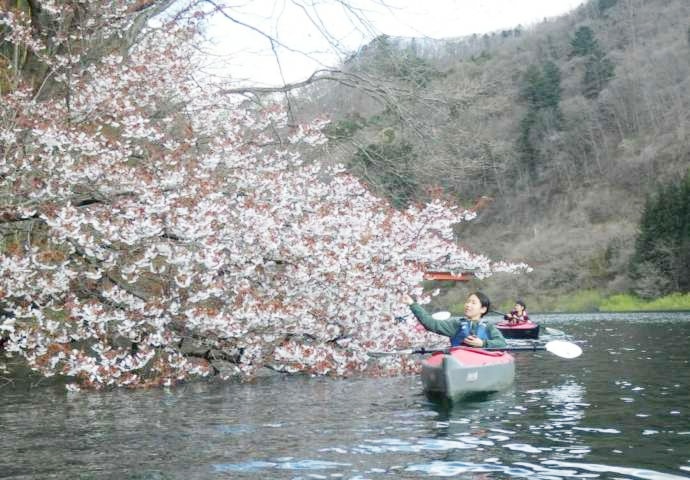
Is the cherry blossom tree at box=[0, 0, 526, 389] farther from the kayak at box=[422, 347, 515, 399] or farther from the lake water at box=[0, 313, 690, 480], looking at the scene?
the kayak at box=[422, 347, 515, 399]

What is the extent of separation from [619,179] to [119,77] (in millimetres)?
71192

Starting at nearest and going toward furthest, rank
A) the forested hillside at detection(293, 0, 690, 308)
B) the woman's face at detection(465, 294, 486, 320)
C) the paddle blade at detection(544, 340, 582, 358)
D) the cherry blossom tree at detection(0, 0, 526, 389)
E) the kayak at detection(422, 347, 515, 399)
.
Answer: the cherry blossom tree at detection(0, 0, 526, 389)
the kayak at detection(422, 347, 515, 399)
the woman's face at detection(465, 294, 486, 320)
the paddle blade at detection(544, 340, 582, 358)
the forested hillside at detection(293, 0, 690, 308)

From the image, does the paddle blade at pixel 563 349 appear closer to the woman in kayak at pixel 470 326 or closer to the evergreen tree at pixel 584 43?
the woman in kayak at pixel 470 326

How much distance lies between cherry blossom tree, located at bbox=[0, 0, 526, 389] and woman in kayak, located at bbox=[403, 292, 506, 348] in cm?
111

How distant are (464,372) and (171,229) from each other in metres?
4.64

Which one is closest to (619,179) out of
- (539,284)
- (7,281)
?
(539,284)

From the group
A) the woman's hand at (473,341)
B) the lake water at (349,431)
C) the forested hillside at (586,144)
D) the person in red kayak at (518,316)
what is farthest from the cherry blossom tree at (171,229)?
the forested hillside at (586,144)

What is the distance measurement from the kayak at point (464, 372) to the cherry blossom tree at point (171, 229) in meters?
2.14

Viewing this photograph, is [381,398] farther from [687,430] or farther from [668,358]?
[668,358]

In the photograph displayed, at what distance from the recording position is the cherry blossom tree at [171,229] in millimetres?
11570

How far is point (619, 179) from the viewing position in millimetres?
78188

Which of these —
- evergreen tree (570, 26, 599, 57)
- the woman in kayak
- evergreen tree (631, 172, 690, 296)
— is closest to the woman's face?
the woman in kayak

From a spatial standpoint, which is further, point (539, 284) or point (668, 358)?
point (539, 284)

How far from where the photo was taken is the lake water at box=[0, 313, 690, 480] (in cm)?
729
